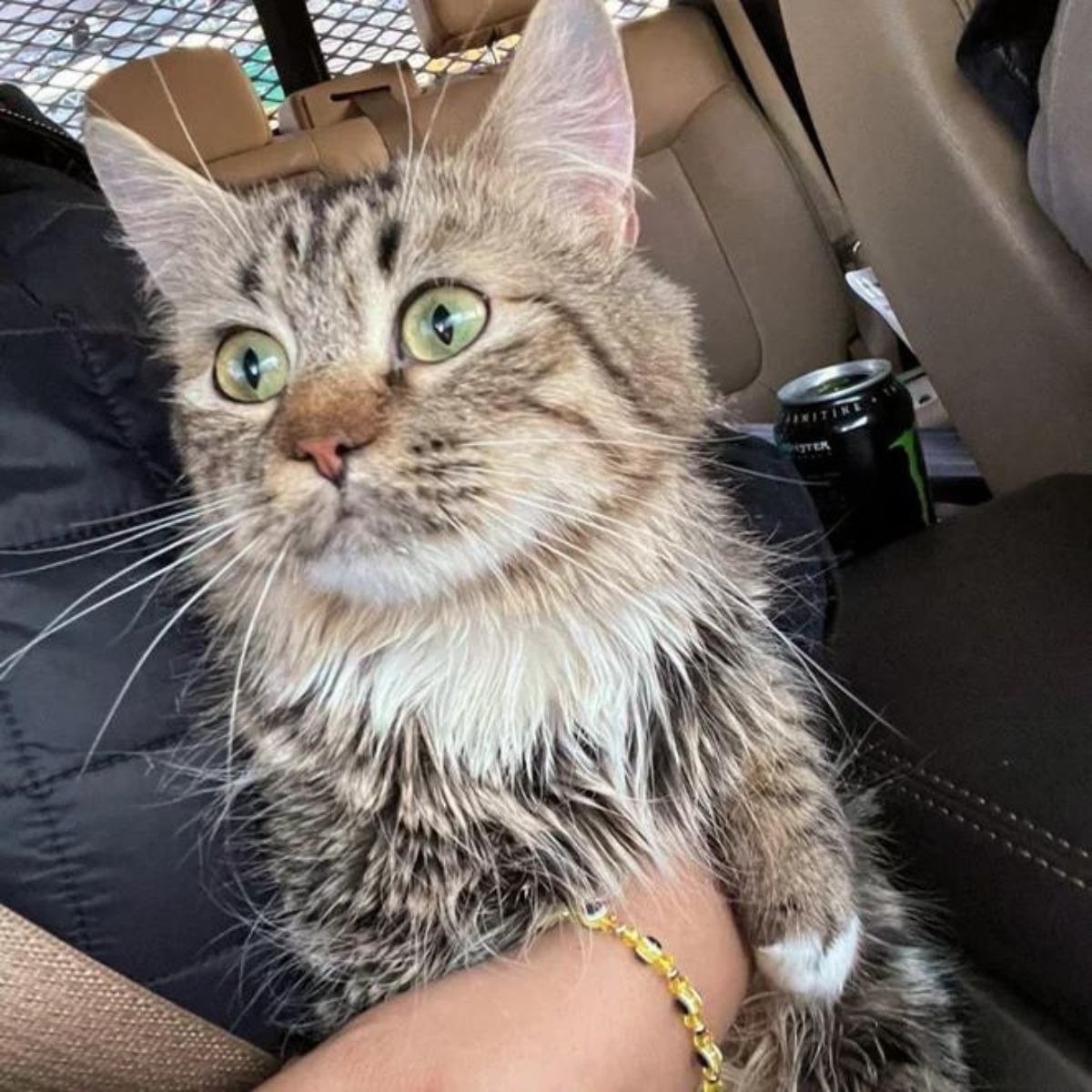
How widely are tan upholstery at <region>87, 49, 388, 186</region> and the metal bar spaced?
0.53 meters

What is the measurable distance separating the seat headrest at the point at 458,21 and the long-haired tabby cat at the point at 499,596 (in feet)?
5.24

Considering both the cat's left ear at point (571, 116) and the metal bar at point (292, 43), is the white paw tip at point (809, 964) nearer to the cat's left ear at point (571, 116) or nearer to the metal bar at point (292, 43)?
the cat's left ear at point (571, 116)

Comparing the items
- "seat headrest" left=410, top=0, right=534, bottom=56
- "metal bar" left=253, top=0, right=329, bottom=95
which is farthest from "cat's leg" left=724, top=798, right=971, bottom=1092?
"metal bar" left=253, top=0, right=329, bottom=95

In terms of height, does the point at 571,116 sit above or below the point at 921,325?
above

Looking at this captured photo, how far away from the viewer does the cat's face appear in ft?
2.59

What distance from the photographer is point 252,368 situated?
0.90 m

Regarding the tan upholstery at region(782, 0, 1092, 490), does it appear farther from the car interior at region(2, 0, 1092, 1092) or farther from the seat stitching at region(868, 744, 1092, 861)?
the seat stitching at region(868, 744, 1092, 861)

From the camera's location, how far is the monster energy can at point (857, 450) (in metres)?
1.33

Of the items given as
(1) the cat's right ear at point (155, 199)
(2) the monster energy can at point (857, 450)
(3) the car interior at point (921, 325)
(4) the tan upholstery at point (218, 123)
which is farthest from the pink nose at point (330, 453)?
(4) the tan upholstery at point (218, 123)

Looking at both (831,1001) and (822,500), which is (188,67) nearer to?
(822,500)

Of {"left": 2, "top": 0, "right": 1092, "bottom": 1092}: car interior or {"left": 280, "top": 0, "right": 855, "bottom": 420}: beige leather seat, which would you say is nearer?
{"left": 2, "top": 0, "right": 1092, "bottom": 1092}: car interior

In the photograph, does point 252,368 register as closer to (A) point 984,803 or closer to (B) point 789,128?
(A) point 984,803

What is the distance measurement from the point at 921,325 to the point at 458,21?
1.39 meters

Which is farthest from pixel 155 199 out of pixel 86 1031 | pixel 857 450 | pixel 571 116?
pixel 857 450
